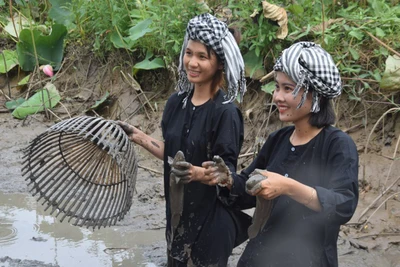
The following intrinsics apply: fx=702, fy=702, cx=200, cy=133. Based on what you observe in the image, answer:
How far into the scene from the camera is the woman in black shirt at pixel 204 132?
3.16m

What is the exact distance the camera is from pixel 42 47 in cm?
746

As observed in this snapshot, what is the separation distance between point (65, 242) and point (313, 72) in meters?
2.66

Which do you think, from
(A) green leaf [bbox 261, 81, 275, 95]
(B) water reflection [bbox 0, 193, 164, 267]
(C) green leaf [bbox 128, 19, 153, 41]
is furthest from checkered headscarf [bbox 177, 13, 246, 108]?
(C) green leaf [bbox 128, 19, 153, 41]

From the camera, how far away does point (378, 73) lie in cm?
516

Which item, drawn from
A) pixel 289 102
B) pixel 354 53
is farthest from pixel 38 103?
pixel 289 102

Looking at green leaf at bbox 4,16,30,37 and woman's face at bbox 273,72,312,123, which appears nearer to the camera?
woman's face at bbox 273,72,312,123

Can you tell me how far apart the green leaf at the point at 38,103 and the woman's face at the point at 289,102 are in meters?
4.71

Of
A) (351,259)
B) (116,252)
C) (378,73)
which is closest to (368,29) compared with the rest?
(378,73)

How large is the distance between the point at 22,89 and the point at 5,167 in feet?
5.36

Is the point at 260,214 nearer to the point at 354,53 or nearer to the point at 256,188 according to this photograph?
the point at 256,188

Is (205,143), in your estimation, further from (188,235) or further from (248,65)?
(248,65)

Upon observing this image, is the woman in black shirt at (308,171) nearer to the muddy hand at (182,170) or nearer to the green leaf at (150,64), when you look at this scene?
the muddy hand at (182,170)

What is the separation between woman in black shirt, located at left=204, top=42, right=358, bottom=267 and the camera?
253 centimetres

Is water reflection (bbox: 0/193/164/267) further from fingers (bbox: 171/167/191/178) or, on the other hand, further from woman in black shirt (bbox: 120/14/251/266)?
fingers (bbox: 171/167/191/178)
